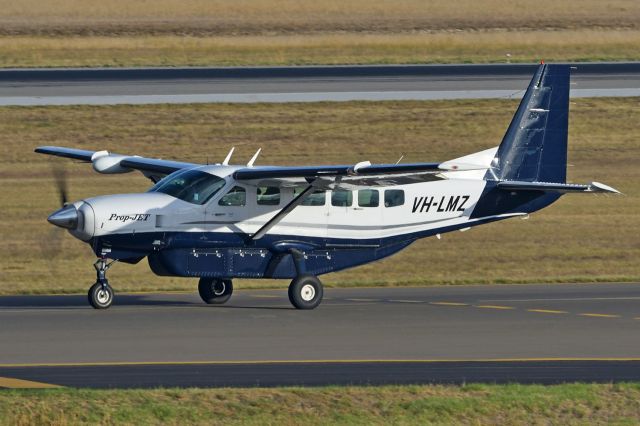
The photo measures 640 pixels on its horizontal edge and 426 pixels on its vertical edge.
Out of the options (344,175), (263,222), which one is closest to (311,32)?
(263,222)

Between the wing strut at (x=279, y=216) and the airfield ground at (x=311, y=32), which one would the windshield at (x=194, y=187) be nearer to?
the wing strut at (x=279, y=216)

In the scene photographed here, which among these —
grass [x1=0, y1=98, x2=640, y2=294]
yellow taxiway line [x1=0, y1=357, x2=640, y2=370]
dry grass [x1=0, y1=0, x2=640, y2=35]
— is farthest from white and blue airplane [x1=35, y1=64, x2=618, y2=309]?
dry grass [x1=0, y1=0, x2=640, y2=35]

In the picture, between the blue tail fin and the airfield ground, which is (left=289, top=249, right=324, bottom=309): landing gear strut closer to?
the blue tail fin

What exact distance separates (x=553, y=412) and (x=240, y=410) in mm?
3402

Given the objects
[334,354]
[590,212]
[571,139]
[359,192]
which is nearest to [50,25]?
[571,139]

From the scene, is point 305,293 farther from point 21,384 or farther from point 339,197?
point 21,384

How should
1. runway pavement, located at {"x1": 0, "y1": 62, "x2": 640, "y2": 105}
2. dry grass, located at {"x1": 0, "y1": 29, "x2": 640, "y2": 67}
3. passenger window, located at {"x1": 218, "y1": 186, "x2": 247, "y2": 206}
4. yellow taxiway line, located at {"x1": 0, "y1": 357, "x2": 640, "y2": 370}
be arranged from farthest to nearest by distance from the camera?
dry grass, located at {"x1": 0, "y1": 29, "x2": 640, "y2": 67} < runway pavement, located at {"x1": 0, "y1": 62, "x2": 640, "y2": 105} < passenger window, located at {"x1": 218, "y1": 186, "x2": 247, "y2": 206} < yellow taxiway line, located at {"x1": 0, "y1": 357, "x2": 640, "y2": 370}

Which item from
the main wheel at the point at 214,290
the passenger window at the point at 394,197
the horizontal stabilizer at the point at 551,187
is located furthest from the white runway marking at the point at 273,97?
the main wheel at the point at 214,290

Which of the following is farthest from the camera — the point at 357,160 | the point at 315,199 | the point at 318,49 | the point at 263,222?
the point at 318,49

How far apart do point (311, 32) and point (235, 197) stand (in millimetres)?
37191

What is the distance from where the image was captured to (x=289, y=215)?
21.8 meters

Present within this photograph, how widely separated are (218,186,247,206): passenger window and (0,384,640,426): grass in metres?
7.23

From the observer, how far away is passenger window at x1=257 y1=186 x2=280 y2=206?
71.3 feet

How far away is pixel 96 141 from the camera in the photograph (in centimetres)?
3794
